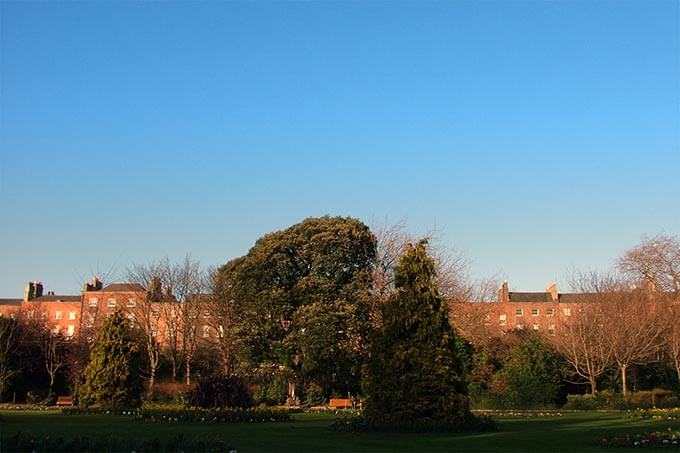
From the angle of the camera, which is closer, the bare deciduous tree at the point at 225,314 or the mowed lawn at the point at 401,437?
the mowed lawn at the point at 401,437

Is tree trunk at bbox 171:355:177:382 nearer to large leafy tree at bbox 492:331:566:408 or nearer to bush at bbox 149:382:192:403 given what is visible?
bush at bbox 149:382:192:403

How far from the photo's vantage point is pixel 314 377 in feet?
142

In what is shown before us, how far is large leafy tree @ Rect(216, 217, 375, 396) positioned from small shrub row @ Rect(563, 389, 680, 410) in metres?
13.6

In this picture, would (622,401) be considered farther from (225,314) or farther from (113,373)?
(225,314)

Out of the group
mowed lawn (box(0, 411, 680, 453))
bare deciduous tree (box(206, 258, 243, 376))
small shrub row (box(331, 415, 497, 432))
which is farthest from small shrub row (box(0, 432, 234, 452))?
bare deciduous tree (box(206, 258, 243, 376))

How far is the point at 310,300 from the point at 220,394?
17.4 metres

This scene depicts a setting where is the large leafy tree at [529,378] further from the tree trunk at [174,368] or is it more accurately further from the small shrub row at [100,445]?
the small shrub row at [100,445]

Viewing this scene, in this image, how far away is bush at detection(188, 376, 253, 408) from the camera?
86.4 feet

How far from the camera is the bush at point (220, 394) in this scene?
26.3 metres

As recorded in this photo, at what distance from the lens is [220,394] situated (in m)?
26.4

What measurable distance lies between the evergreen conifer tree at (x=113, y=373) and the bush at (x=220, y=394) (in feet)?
22.8

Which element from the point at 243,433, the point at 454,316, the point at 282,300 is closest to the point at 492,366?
the point at 454,316

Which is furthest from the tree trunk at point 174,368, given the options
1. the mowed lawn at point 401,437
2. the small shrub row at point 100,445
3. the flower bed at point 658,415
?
the small shrub row at point 100,445

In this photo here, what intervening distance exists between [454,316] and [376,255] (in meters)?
7.17
